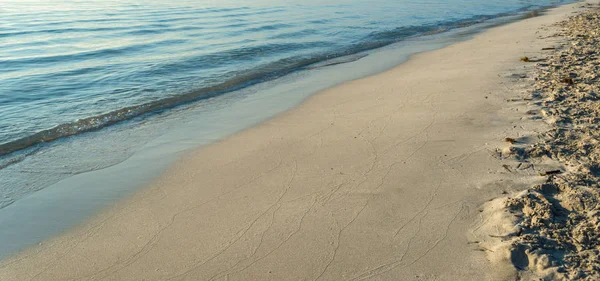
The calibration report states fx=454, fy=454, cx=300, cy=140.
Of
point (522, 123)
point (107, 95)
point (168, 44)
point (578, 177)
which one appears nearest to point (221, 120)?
point (107, 95)

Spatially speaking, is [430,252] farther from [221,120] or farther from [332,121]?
[221,120]

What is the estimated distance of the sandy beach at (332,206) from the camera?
2.98 m

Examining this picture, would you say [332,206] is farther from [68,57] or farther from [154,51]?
[68,57]

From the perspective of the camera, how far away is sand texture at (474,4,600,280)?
2701mm

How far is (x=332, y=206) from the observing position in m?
3.66

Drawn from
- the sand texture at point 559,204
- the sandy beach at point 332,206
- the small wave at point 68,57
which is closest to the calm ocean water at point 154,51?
the small wave at point 68,57

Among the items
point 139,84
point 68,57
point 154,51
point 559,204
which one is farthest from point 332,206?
point 68,57

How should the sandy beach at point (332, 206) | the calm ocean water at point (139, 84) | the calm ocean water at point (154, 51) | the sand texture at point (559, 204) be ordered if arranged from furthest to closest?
1. the calm ocean water at point (154, 51)
2. the calm ocean water at point (139, 84)
3. the sandy beach at point (332, 206)
4. the sand texture at point (559, 204)

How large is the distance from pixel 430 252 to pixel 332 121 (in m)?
3.00

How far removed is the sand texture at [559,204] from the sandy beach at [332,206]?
0.18 ft

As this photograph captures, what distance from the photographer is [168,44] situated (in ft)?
44.1

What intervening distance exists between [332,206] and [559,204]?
1.66 meters

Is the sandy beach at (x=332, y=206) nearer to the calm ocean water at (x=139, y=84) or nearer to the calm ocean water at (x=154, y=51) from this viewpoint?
the calm ocean water at (x=139, y=84)

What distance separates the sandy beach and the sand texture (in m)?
0.05
